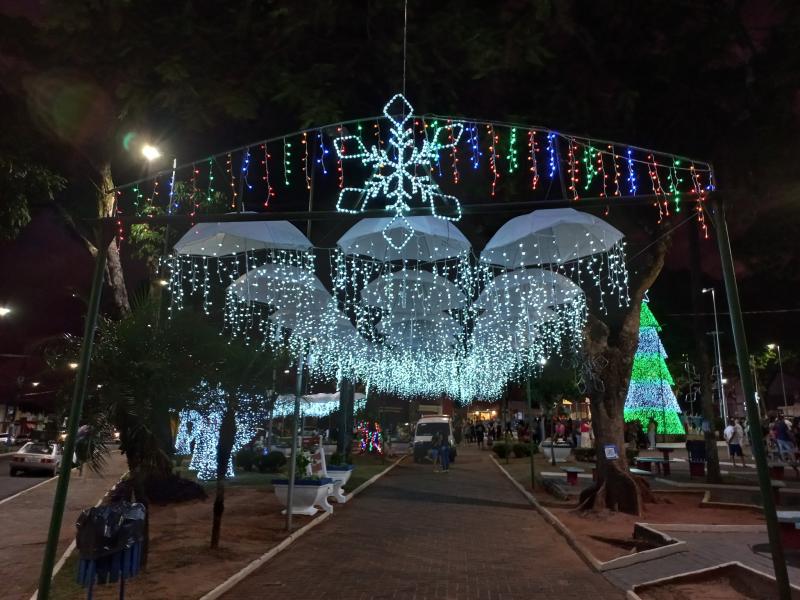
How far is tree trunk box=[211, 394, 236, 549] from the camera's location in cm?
877

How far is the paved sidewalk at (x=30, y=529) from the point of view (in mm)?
7121

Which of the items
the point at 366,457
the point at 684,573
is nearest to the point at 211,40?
the point at 684,573

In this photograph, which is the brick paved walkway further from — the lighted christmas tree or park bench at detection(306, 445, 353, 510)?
the lighted christmas tree

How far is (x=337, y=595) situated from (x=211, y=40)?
771cm

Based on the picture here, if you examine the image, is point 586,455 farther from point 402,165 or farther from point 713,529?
point 402,165

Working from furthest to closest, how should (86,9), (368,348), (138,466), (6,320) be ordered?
(6,320), (368,348), (138,466), (86,9)

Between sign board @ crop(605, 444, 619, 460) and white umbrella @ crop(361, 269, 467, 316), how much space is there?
5158 millimetres

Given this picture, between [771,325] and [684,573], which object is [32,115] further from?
[771,325]

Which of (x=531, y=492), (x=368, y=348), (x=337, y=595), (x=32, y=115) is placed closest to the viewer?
(x=337, y=595)

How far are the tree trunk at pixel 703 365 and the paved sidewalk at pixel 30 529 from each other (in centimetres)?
1628

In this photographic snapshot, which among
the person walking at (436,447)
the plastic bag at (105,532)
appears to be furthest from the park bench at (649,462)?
the plastic bag at (105,532)

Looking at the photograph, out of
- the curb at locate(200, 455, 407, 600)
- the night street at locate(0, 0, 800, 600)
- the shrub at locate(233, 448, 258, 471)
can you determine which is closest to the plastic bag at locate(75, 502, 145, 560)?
the night street at locate(0, 0, 800, 600)

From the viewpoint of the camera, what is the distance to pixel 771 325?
132ft

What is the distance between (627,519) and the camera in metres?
11.8
